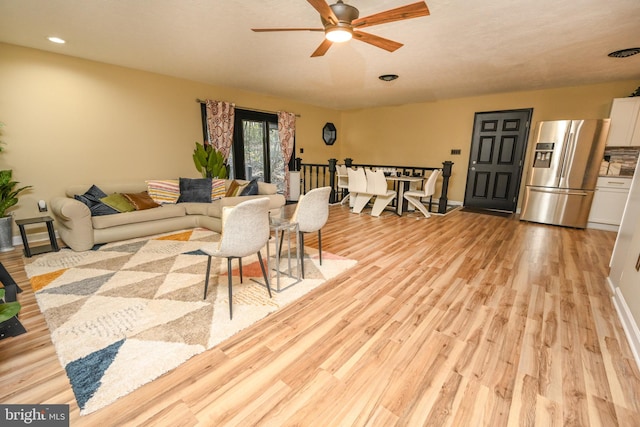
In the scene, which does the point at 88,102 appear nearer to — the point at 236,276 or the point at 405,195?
the point at 236,276

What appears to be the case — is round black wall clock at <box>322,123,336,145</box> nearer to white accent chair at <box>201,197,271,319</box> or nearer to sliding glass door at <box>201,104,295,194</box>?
sliding glass door at <box>201,104,295,194</box>

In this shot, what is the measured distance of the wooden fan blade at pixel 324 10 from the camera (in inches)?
72.2

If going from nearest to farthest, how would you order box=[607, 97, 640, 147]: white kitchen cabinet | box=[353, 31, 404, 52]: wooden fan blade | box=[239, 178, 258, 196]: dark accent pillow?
box=[353, 31, 404, 52]: wooden fan blade, box=[607, 97, 640, 147]: white kitchen cabinet, box=[239, 178, 258, 196]: dark accent pillow

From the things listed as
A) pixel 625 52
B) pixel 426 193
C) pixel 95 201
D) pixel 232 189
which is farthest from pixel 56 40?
pixel 625 52

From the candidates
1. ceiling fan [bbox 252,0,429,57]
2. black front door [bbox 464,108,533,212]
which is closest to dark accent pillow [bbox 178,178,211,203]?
ceiling fan [bbox 252,0,429,57]

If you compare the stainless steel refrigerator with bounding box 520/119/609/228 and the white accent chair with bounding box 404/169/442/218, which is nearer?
the stainless steel refrigerator with bounding box 520/119/609/228

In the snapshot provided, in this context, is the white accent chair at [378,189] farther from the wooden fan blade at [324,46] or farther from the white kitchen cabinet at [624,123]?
Result: the white kitchen cabinet at [624,123]

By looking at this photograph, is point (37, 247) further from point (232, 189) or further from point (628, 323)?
point (628, 323)

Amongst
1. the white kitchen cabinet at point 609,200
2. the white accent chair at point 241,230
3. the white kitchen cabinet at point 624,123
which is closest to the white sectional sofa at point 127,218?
the white accent chair at point 241,230

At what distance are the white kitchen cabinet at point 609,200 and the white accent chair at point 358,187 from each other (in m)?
3.87

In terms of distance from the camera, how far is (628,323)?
1.90 metres

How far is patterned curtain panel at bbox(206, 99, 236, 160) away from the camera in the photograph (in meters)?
5.18

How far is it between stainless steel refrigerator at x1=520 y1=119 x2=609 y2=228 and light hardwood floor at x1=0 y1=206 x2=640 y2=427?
2.57 meters

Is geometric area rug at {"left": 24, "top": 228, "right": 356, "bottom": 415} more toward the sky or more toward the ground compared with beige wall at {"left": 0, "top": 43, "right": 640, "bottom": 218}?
more toward the ground
